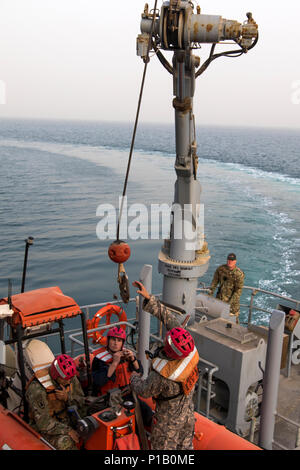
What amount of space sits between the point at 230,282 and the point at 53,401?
17.3ft

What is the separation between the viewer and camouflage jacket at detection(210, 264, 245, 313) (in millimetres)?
9078

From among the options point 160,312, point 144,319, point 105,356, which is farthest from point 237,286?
point 105,356

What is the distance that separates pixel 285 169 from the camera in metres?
57.7

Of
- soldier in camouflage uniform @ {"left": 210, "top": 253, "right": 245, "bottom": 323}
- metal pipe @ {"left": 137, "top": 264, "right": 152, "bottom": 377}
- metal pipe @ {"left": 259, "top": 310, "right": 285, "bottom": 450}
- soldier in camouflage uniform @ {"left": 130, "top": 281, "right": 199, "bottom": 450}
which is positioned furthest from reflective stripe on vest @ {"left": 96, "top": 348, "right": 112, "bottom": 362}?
→ soldier in camouflage uniform @ {"left": 210, "top": 253, "right": 245, "bottom": 323}

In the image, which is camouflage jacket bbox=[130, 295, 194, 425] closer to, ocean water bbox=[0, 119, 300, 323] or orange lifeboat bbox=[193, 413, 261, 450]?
orange lifeboat bbox=[193, 413, 261, 450]

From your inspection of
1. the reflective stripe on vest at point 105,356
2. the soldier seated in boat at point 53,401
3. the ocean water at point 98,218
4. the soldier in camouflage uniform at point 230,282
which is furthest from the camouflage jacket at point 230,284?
the ocean water at point 98,218

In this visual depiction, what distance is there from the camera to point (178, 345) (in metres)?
3.96

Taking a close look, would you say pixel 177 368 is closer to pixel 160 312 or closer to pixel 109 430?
pixel 109 430

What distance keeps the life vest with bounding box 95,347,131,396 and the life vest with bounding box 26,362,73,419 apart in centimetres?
62

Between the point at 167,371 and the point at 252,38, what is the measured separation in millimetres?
4243

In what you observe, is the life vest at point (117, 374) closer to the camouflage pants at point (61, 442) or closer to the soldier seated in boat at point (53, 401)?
the soldier seated in boat at point (53, 401)

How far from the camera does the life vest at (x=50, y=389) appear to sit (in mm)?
4492

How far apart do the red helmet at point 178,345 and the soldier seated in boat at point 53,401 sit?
3.50ft

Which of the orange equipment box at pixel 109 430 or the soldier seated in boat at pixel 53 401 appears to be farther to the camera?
the soldier seated in boat at pixel 53 401
